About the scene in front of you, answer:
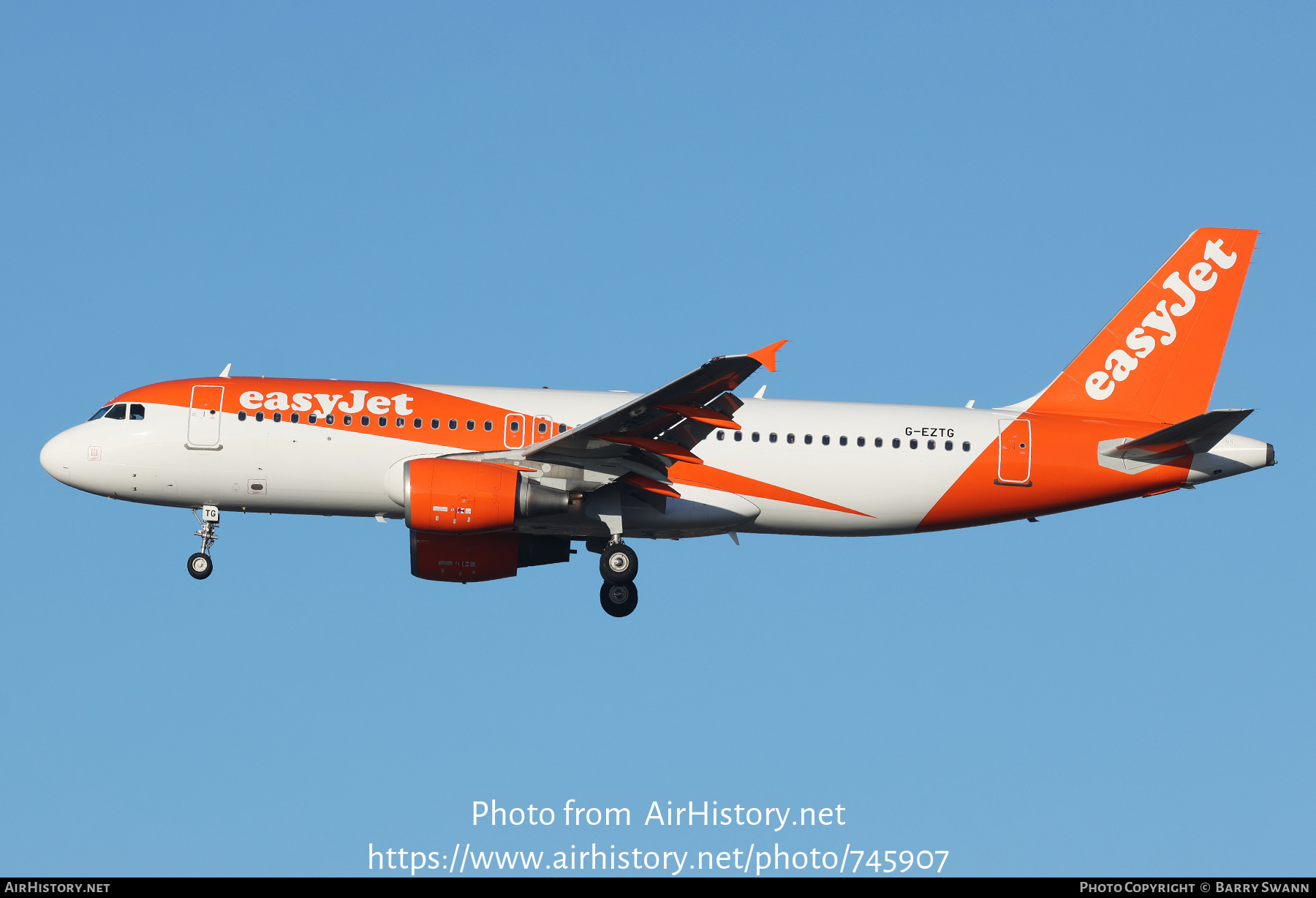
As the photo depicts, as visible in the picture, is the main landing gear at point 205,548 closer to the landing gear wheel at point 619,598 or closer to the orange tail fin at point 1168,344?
the landing gear wheel at point 619,598

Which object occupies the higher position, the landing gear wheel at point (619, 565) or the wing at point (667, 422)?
the wing at point (667, 422)

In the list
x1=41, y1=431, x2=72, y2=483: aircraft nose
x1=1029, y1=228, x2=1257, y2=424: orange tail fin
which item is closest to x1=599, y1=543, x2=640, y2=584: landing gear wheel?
x1=1029, y1=228, x2=1257, y2=424: orange tail fin

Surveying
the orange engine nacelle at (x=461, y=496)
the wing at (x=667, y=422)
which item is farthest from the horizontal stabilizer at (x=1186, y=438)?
the orange engine nacelle at (x=461, y=496)

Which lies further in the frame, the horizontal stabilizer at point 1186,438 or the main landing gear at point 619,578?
the main landing gear at point 619,578

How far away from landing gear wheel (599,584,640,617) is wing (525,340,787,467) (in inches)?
114

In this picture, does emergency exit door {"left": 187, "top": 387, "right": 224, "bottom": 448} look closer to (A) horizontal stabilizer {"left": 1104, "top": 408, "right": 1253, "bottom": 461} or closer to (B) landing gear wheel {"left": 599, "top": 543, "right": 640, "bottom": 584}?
(B) landing gear wheel {"left": 599, "top": 543, "right": 640, "bottom": 584}

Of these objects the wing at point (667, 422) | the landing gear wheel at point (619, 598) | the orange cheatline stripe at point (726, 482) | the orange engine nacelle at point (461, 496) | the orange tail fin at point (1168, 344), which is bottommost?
the landing gear wheel at point (619, 598)

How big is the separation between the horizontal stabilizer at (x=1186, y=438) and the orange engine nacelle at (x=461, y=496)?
507 inches

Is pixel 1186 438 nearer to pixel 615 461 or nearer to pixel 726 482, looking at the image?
pixel 726 482

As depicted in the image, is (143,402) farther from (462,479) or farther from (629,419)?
(629,419)

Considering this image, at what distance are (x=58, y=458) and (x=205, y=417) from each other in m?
3.49

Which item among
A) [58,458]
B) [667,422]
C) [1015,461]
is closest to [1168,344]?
[1015,461]

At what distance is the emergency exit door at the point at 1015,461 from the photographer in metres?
30.4

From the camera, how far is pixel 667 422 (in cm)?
2738
